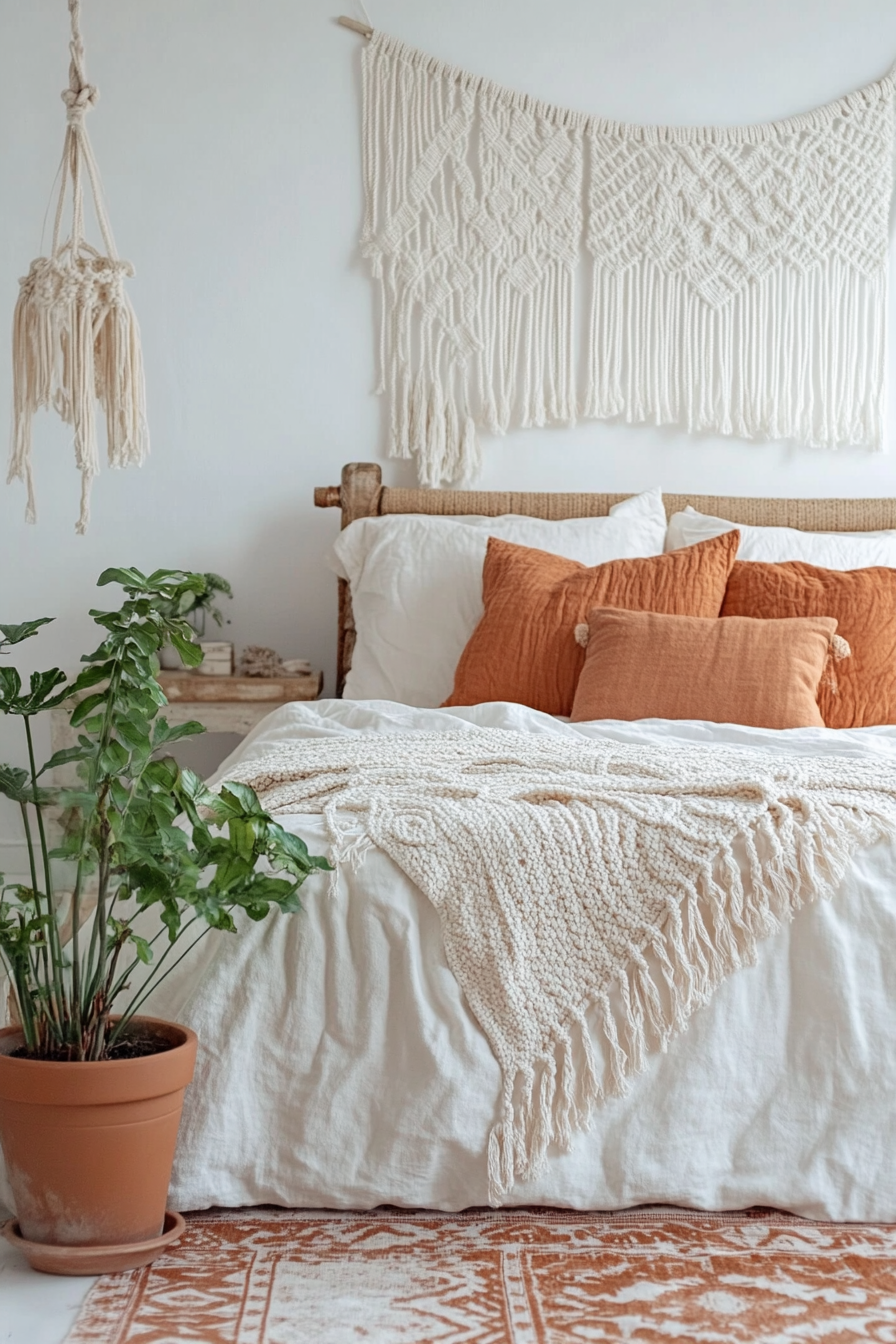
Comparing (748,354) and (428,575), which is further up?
(748,354)

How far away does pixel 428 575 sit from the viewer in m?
3.12

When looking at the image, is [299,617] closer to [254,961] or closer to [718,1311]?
[254,961]

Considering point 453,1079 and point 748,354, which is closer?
point 453,1079

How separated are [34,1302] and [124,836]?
0.49 metres

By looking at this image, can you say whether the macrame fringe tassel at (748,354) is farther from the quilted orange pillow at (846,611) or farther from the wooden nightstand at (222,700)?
the wooden nightstand at (222,700)

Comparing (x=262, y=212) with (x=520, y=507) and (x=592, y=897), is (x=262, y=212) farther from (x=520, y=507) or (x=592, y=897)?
(x=592, y=897)

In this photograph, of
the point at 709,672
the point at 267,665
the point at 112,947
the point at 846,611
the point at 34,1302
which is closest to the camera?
the point at 34,1302

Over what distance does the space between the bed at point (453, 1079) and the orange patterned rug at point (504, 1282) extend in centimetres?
4

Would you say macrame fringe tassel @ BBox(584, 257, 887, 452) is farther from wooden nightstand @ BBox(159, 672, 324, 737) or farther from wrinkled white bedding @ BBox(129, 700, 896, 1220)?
wrinkled white bedding @ BBox(129, 700, 896, 1220)

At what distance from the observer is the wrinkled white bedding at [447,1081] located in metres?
1.56

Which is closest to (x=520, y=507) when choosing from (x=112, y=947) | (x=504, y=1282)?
(x=112, y=947)

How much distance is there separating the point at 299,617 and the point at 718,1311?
2409 millimetres

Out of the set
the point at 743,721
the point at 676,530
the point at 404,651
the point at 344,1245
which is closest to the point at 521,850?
the point at 344,1245

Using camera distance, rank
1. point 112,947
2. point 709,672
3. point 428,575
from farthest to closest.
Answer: point 428,575, point 709,672, point 112,947
